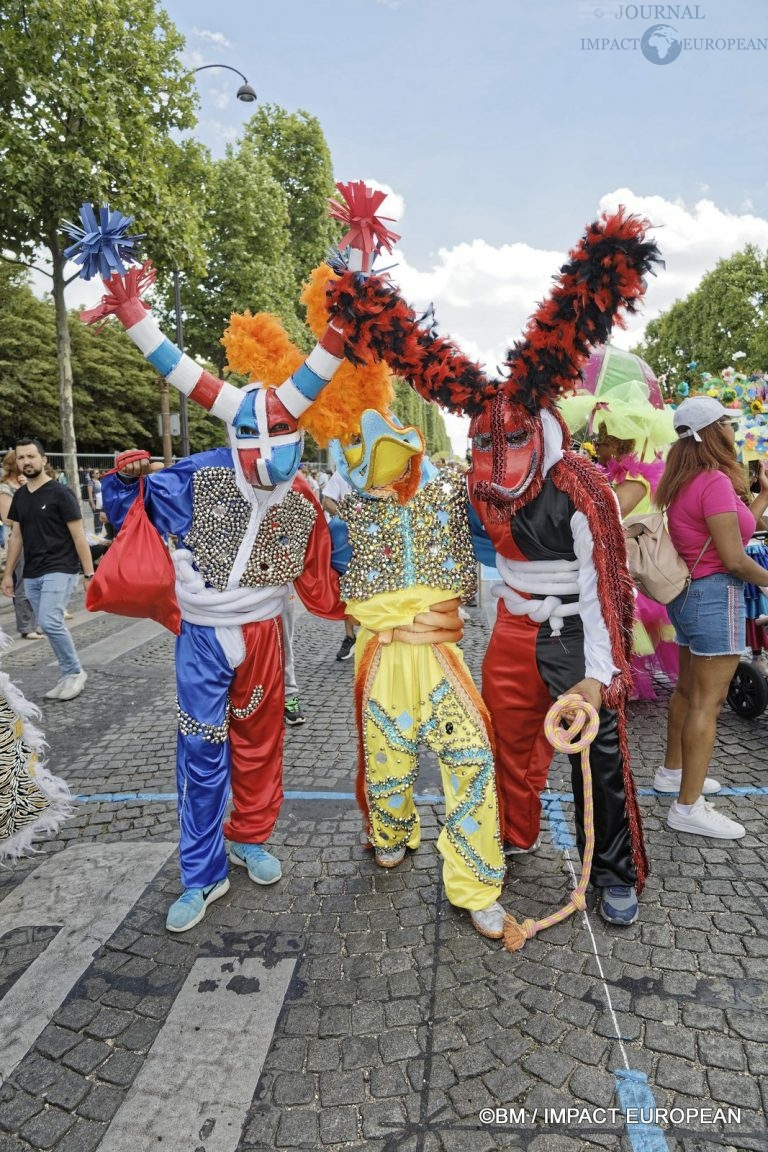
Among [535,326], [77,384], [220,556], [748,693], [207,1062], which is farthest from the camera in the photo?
[77,384]

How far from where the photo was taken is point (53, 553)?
5277mm

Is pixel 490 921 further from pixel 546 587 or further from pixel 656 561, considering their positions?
pixel 656 561

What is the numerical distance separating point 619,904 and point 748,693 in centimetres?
245

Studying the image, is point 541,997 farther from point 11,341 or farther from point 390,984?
point 11,341

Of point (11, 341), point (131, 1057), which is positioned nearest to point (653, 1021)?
point (131, 1057)

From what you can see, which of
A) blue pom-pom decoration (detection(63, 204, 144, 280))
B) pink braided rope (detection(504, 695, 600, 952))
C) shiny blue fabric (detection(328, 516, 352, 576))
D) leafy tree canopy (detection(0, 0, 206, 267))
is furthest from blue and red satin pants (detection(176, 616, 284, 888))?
leafy tree canopy (detection(0, 0, 206, 267))

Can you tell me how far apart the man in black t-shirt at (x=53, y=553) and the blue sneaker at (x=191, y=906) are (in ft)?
10.3

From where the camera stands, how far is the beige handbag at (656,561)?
305cm

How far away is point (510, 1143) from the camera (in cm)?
167

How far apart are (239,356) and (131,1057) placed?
2.31m

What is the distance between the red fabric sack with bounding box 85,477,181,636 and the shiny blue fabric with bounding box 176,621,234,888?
156 mm

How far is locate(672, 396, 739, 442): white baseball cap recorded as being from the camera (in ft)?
9.44

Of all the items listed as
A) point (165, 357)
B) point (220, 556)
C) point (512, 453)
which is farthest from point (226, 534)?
point (512, 453)

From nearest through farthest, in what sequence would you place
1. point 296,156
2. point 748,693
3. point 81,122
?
point 748,693
point 81,122
point 296,156
